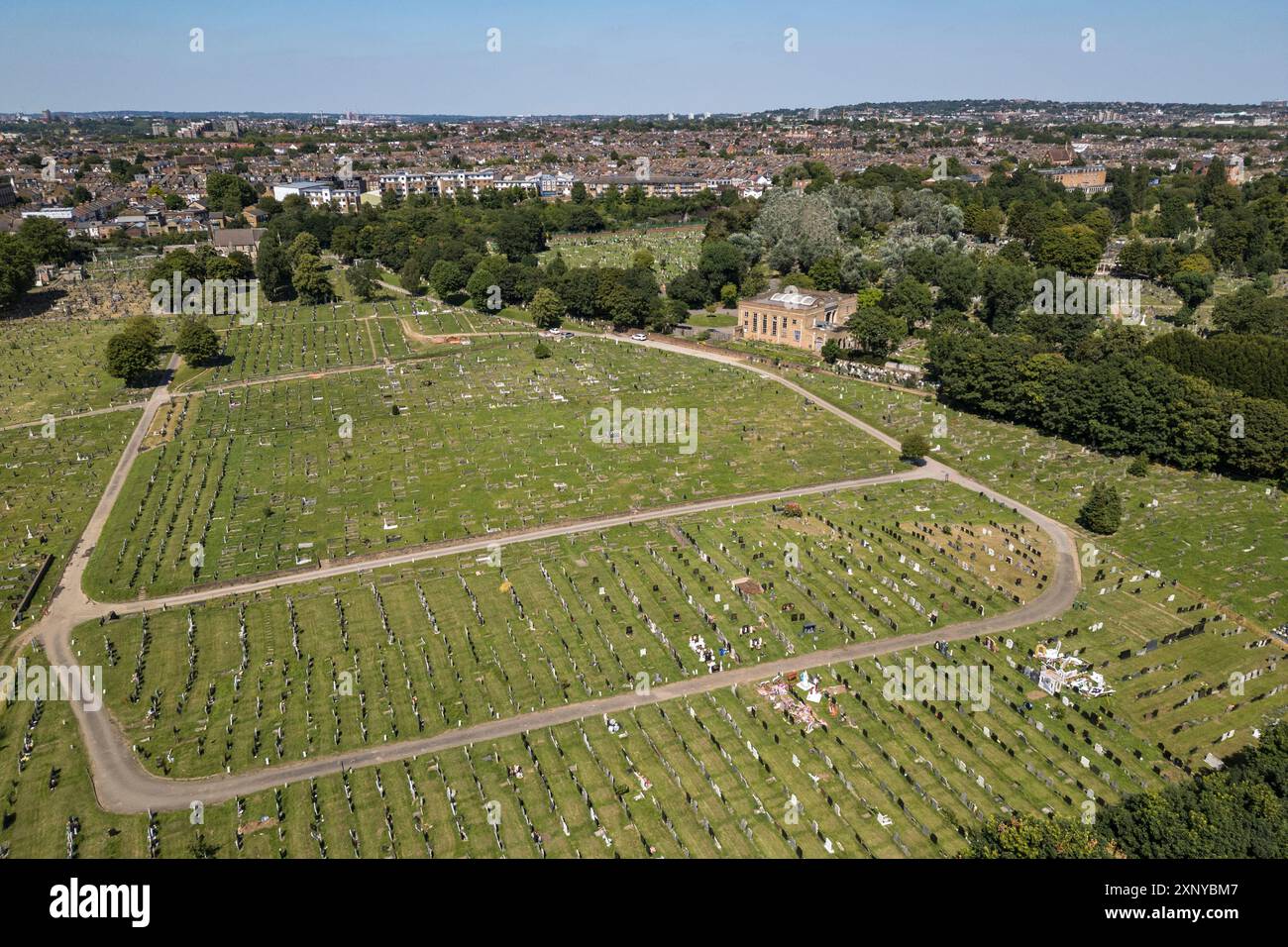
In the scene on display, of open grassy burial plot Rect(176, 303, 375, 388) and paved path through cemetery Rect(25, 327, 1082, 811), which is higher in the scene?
open grassy burial plot Rect(176, 303, 375, 388)

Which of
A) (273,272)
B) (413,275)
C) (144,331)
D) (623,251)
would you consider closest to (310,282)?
(273,272)

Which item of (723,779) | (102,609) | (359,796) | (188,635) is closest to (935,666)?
(723,779)

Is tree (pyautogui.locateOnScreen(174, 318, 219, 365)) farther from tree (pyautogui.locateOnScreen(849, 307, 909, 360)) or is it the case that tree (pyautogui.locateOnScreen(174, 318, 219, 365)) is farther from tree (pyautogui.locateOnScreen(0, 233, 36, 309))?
tree (pyautogui.locateOnScreen(849, 307, 909, 360))

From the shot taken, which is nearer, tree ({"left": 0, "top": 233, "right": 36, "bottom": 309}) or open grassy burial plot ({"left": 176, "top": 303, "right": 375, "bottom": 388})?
open grassy burial plot ({"left": 176, "top": 303, "right": 375, "bottom": 388})

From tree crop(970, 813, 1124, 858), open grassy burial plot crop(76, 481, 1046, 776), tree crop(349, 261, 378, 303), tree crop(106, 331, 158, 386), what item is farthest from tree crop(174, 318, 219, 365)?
tree crop(970, 813, 1124, 858)

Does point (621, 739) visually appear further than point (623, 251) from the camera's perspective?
No

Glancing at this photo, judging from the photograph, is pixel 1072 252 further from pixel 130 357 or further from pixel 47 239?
pixel 47 239

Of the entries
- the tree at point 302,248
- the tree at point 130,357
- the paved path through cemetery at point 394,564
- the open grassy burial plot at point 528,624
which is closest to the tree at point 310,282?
the tree at point 302,248
